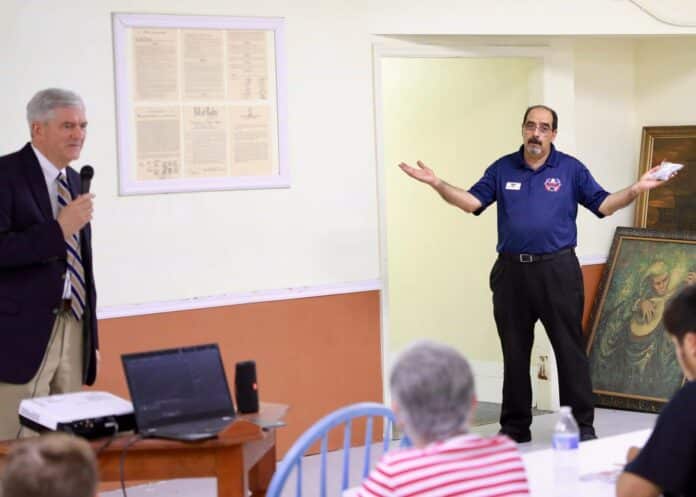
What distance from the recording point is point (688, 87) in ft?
24.1

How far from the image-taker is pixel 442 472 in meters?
2.28

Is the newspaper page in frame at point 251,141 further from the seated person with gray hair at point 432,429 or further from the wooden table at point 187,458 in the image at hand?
the seated person with gray hair at point 432,429

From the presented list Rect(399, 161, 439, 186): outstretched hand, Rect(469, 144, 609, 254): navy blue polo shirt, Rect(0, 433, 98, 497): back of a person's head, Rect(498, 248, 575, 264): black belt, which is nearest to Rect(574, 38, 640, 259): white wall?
Rect(469, 144, 609, 254): navy blue polo shirt

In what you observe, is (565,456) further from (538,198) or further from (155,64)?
(155,64)

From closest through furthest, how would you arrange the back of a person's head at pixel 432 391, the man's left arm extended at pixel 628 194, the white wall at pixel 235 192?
the back of a person's head at pixel 432 391 → the white wall at pixel 235 192 → the man's left arm extended at pixel 628 194


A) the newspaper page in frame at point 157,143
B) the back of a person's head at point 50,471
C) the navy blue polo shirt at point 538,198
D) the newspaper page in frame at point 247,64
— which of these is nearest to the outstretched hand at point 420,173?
the navy blue polo shirt at point 538,198

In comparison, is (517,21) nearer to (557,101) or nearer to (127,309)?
(557,101)

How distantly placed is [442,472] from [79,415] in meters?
1.43

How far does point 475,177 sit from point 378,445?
1.93 metres

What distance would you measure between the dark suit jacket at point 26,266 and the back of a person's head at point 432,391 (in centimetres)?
203

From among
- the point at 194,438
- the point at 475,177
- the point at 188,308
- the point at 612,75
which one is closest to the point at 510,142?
the point at 475,177

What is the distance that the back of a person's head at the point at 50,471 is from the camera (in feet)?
6.67

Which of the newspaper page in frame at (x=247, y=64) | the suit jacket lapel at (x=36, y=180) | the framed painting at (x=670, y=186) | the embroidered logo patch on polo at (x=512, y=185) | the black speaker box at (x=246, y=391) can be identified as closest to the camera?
the black speaker box at (x=246, y=391)

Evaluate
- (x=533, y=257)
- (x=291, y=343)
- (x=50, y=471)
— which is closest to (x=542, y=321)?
(x=533, y=257)
